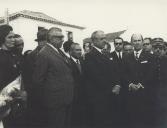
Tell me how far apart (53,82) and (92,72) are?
2.87 feet

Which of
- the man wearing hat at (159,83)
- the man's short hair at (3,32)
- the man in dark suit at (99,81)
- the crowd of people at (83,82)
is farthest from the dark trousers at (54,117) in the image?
the man wearing hat at (159,83)

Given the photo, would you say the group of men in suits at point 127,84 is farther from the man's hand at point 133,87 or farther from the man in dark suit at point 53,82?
the man in dark suit at point 53,82

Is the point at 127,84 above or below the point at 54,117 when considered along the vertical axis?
above

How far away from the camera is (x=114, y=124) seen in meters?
5.69

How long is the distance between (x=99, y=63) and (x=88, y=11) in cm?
71

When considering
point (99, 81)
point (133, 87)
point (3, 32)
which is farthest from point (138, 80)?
point (3, 32)

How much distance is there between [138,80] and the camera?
18.9ft

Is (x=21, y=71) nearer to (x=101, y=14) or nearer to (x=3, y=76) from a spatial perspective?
(x=3, y=76)

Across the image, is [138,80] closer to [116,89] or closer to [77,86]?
[116,89]

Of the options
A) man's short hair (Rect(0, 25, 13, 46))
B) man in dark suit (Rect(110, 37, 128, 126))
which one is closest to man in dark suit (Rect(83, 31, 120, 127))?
man in dark suit (Rect(110, 37, 128, 126))

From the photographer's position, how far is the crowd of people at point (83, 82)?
444cm

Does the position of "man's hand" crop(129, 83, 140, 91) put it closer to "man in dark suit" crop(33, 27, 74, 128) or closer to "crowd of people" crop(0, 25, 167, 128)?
"crowd of people" crop(0, 25, 167, 128)

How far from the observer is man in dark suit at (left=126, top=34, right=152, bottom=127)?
5734mm

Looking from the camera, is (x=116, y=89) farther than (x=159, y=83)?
No
